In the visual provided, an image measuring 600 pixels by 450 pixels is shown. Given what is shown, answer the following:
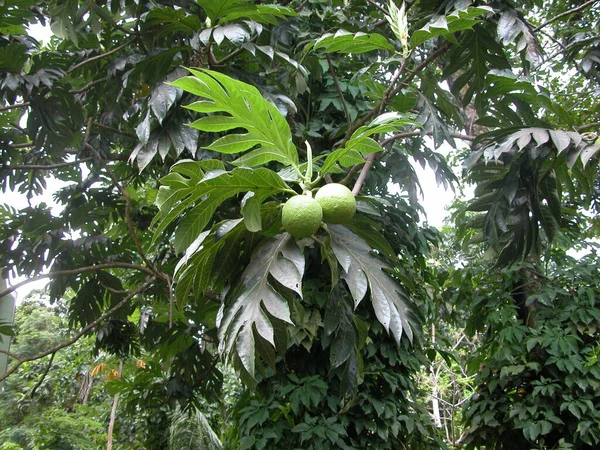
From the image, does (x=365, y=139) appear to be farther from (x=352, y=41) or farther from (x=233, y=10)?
(x=233, y=10)

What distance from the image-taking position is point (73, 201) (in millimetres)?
3170

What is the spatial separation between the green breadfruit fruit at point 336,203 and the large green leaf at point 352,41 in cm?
52

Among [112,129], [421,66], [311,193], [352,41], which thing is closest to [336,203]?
[311,193]

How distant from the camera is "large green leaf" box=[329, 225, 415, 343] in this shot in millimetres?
1232

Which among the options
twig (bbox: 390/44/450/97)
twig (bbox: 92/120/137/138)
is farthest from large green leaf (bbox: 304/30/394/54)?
twig (bbox: 92/120/137/138)

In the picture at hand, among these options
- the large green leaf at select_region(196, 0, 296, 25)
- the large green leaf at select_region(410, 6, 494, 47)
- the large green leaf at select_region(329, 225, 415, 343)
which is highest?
the large green leaf at select_region(196, 0, 296, 25)

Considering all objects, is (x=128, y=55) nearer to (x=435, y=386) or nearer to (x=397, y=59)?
(x=397, y=59)

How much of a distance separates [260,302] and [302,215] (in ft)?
0.75

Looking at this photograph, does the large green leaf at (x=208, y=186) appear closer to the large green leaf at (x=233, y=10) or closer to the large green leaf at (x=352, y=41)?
the large green leaf at (x=352, y=41)

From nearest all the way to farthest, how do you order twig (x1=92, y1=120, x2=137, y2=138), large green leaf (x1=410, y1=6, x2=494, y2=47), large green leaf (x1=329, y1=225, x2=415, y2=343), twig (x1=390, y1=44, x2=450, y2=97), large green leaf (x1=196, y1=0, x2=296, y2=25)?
large green leaf (x1=329, y1=225, x2=415, y2=343) → large green leaf (x1=410, y1=6, x2=494, y2=47) → twig (x1=390, y1=44, x2=450, y2=97) → large green leaf (x1=196, y1=0, x2=296, y2=25) → twig (x1=92, y1=120, x2=137, y2=138)

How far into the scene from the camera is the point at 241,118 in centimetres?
115

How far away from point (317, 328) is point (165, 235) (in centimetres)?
98

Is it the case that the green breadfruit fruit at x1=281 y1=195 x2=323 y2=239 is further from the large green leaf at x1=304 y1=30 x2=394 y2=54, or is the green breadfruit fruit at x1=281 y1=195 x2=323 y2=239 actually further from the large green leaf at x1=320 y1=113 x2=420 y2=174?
the large green leaf at x1=304 y1=30 x2=394 y2=54

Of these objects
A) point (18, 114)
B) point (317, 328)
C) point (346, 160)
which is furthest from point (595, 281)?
point (18, 114)
